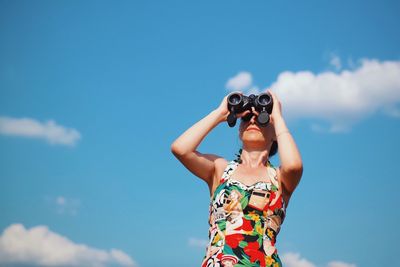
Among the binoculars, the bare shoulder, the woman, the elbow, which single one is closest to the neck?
the woman

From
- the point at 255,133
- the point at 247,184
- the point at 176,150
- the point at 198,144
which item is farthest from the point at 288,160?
the point at 176,150

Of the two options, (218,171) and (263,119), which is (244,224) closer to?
(218,171)

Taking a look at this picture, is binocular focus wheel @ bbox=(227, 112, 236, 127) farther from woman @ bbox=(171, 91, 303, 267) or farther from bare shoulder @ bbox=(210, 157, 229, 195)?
bare shoulder @ bbox=(210, 157, 229, 195)

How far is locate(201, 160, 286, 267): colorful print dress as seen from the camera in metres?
3.86

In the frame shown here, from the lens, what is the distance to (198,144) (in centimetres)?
444

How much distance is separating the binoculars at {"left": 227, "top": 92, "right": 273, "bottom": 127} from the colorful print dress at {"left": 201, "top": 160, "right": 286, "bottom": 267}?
0.50m

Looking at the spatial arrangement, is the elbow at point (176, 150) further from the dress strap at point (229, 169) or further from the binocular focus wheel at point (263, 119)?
the binocular focus wheel at point (263, 119)

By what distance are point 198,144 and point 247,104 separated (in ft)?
1.63

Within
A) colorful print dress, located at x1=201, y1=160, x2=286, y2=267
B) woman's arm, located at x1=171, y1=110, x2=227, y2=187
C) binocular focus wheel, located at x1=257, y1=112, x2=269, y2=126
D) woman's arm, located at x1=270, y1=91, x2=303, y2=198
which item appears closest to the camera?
colorful print dress, located at x1=201, y1=160, x2=286, y2=267

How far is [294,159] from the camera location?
160 inches

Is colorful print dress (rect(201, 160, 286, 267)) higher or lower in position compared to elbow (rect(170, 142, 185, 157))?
lower

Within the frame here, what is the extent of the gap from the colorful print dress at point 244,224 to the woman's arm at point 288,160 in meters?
0.10

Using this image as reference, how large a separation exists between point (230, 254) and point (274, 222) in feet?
1.42

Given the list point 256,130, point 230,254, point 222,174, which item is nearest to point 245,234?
point 230,254
